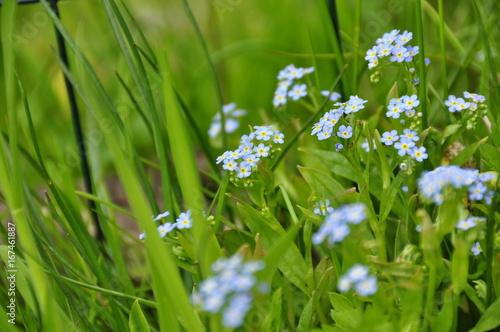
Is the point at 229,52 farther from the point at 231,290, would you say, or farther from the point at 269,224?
the point at 231,290

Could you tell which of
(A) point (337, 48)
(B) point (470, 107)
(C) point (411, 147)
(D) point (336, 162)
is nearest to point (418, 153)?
(C) point (411, 147)

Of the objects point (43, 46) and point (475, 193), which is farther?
point (43, 46)

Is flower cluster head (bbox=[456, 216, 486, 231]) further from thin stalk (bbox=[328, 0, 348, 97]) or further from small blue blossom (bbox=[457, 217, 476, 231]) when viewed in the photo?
thin stalk (bbox=[328, 0, 348, 97])

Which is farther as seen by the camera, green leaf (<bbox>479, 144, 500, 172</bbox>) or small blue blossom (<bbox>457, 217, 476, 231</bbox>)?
green leaf (<bbox>479, 144, 500, 172</bbox>)

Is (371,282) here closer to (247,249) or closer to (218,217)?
(247,249)

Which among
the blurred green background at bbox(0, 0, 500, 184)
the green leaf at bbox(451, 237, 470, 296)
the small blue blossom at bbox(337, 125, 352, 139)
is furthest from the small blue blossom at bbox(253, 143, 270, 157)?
the blurred green background at bbox(0, 0, 500, 184)

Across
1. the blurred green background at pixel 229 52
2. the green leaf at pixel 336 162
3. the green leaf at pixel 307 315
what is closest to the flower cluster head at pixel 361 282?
the green leaf at pixel 307 315

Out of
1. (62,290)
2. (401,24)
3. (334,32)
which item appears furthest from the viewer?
(401,24)

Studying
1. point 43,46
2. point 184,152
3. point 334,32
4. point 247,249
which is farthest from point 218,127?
point 43,46
